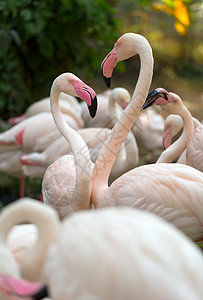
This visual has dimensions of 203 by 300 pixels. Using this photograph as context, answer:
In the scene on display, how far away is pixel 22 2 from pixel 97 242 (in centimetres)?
460

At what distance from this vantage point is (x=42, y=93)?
634 cm

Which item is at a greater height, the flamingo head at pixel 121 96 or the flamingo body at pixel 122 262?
the flamingo body at pixel 122 262

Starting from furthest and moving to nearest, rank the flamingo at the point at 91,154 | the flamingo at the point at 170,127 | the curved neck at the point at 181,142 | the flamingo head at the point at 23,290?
1. the flamingo at the point at 91,154
2. the flamingo at the point at 170,127
3. the curved neck at the point at 181,142
4. the flamingo head at the point at 23,290

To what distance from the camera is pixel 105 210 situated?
155 cm

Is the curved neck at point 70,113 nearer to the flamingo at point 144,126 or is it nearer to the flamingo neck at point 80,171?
the flamingo at point 144,126

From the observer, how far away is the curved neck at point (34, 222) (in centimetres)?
160

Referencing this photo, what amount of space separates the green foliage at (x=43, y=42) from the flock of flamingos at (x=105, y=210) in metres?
1.08

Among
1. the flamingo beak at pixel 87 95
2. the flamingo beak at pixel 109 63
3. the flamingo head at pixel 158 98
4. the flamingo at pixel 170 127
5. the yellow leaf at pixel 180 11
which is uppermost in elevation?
the flamingo beak at pixel 109 63

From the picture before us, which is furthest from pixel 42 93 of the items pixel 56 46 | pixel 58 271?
pixel 58 271

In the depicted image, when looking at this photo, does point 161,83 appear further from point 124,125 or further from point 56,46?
point 124,125

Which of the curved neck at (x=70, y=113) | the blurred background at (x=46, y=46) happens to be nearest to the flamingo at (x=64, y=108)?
the curved neck at (x=70, y=113)

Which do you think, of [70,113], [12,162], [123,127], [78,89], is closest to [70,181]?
[123,127]

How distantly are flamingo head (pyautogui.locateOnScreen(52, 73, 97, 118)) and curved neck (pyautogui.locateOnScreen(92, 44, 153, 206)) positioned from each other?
0.23 m

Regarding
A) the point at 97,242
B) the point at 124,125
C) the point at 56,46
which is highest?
the point at 97,242
